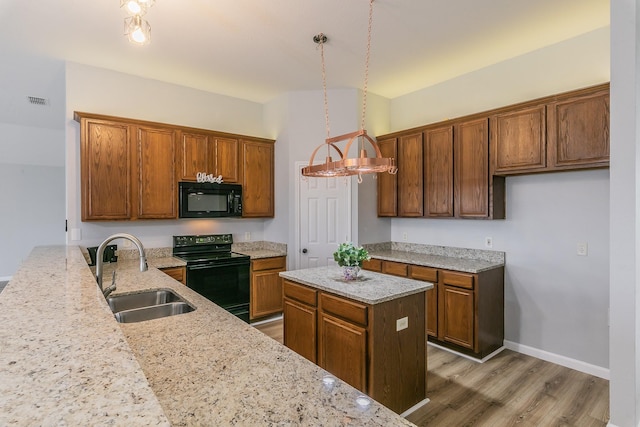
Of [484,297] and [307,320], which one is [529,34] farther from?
[307,320]

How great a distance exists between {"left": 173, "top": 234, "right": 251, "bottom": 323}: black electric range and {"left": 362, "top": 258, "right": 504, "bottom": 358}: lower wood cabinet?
2.08m

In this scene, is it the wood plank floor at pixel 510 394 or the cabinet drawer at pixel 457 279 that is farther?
the cabinet drawer at pixel 457 279

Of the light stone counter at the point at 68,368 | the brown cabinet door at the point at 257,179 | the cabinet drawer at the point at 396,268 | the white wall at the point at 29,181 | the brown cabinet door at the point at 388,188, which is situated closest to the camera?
the light stone counter at the point at 68,368

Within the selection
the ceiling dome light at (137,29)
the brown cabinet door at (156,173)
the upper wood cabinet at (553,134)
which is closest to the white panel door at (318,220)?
Result: the brown cabinet door at (156,173)

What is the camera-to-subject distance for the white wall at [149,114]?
3574mm

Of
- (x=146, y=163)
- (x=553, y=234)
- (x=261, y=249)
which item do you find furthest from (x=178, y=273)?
(x=553, y=234)

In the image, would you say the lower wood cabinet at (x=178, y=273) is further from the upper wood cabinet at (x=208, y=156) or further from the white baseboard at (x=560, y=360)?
the white baseboard at (x=560, y=360)

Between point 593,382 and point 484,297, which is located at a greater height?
point 484,297

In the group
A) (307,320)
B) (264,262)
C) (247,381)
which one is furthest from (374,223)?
(247,381)

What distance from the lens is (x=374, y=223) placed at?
462 centimetres

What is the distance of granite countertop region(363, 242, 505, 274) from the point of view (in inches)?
136

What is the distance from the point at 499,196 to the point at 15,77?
568cm

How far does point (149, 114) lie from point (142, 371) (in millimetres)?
4098

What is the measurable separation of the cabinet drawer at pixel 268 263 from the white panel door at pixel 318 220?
23 centimetres
